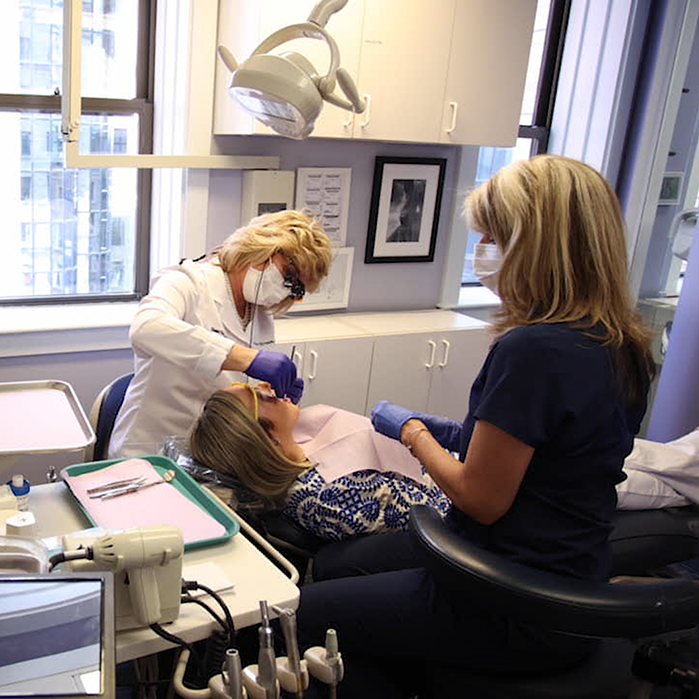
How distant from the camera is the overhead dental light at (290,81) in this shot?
163 cm

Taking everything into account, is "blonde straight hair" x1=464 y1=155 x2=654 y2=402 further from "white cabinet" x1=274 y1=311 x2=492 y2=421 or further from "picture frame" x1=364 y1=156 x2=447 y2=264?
"picture frame" x1=364 y1=156 x2=447 y2=264

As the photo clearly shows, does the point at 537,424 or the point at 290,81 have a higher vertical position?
the point at 290,81

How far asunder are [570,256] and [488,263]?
20 cm

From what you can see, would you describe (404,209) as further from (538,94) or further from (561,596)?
(561,596)

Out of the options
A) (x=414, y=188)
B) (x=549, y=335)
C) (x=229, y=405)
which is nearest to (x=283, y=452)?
(x=229, y=405)

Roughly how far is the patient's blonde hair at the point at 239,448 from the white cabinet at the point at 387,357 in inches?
37.4

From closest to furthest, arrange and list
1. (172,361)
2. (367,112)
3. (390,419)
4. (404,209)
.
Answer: (390,419) < (172,361) < (367,112) < (404,209)

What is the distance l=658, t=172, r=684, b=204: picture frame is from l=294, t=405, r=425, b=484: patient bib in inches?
80.3

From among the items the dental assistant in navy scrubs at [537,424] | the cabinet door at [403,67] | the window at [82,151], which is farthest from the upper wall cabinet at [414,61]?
the dental assistant in navy scrubs at [537,424]

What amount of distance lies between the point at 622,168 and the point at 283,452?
2.41 meters

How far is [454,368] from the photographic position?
10.5ft

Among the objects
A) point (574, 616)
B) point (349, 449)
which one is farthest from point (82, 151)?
point (574, 616)

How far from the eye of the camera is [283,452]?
73.5 inches

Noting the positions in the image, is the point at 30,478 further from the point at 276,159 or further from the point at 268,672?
the point at 268,672
